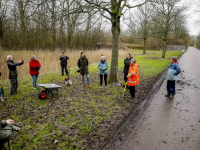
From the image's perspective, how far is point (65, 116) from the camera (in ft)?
15.1

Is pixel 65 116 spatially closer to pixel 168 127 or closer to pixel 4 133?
pixel 4 133

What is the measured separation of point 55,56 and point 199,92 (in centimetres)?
1242

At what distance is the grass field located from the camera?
344cm

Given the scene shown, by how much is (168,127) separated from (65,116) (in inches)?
133

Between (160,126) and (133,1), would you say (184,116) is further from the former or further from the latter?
(133,1)

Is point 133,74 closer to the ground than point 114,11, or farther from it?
closer to the ground

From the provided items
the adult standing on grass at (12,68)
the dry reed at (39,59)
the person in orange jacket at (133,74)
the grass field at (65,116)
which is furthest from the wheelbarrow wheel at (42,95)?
the dry reed at (39,59)

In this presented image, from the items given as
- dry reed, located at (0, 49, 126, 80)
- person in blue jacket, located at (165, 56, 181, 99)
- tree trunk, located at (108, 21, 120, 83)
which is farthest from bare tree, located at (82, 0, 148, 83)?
dry reed, located at (0, 49, 126, 80)

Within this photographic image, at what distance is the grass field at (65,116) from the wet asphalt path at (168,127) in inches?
Result: 30.2

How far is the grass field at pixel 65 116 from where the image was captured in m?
3.44

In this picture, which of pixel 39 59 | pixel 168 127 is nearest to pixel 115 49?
pixel 168 127

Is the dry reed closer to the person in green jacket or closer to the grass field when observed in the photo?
the grass field

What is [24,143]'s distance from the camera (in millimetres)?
3350

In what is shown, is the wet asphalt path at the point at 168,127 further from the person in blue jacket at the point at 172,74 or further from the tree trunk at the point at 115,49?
the tree trunk at the point at 115,49
